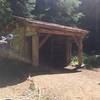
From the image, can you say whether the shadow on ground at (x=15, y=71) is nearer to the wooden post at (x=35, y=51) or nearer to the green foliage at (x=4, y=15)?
the wooden post at (x=35, y=51)

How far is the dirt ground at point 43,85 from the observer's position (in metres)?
12.7

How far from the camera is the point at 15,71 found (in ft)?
59.3

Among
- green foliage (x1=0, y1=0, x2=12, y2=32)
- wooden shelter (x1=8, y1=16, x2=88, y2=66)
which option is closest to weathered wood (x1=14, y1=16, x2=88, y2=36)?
wooden shelter (x1=8, y1=16, x2=88, y2=66)

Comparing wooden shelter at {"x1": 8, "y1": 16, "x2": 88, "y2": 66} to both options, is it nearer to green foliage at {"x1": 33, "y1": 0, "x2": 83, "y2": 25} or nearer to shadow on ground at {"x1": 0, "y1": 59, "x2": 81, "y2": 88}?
shadow on ground at {"x1": 0, "y1": 59, "x2": 81, "y2": 88}

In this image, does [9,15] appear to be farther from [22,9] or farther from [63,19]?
[63,19]

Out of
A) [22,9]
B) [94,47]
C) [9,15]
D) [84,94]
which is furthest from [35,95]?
[94,47]

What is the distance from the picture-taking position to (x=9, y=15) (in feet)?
71.0

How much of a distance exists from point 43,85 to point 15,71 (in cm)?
415

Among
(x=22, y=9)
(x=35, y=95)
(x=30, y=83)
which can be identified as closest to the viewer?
(x=35, y=95)

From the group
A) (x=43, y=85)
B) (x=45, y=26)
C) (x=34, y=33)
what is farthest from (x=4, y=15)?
(x=43, y=85)

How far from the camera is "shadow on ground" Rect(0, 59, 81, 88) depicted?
622 inches

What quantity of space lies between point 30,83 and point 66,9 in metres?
20.8

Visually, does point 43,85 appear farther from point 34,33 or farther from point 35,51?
point 34,33

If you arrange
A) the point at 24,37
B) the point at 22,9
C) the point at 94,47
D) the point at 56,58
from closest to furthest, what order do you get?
the point at 24,37 < the point at 56,58 < the point at 22,9 < the point at 94,47
